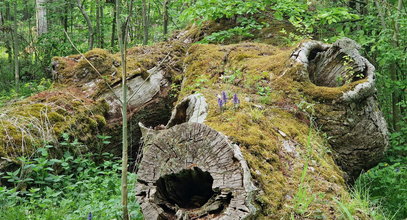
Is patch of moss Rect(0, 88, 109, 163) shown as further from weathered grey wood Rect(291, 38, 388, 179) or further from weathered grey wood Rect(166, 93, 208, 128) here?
weathered grey wood Rect(291, 38, 388, 179)

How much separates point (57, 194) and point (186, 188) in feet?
4.60

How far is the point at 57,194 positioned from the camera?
10.5ft

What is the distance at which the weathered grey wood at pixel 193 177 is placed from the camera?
2.33m

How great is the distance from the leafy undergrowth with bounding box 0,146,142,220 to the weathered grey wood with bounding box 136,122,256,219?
34 centimetres

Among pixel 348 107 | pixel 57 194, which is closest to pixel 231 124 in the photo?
pixel 348 107

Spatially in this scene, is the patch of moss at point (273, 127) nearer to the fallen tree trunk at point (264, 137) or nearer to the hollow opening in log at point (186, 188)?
the fallen tree trunk at point (264, 137)

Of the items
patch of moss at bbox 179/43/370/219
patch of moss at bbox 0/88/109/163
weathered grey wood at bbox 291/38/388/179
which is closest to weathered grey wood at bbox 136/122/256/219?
patch of moss at bbox 179/43/370/219

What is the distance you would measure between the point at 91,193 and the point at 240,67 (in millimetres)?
2757

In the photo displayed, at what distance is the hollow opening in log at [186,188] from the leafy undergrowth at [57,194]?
34 centimetres

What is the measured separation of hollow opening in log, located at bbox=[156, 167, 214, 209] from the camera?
101 inches

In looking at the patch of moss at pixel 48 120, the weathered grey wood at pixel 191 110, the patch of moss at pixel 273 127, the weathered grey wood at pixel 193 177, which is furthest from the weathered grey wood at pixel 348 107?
the patch of moss at pixel 48 120

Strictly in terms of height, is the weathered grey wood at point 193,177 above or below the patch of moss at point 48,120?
above

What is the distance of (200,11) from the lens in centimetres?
588

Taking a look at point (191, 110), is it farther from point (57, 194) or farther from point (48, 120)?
point (48, 120)
